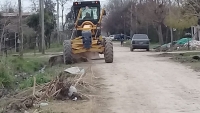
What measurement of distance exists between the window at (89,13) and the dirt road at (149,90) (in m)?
7.21

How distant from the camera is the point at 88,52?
26906mm

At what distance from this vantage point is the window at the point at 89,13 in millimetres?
27969

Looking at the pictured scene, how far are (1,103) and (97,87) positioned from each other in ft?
12.3

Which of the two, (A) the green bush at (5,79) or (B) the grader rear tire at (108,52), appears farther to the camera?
(B) the grader rear tire at (108,52)

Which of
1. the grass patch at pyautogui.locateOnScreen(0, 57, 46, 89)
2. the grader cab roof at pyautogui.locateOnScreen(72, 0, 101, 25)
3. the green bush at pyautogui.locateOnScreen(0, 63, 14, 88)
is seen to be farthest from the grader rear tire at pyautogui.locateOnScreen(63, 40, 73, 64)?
the green bush at pyautogui.locateOnScreen(0, 63, 14, 88)

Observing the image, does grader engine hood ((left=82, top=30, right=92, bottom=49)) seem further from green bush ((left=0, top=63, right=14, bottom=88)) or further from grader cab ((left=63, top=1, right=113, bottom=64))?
green bush ((left=0, top=63, right=14, bottom=88))

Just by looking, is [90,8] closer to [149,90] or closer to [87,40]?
[87,40]

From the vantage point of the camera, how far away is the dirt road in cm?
1188

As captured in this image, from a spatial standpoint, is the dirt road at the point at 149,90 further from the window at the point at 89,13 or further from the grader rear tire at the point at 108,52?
the window at the point at 89,13

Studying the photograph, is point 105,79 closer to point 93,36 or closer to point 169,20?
point 93,36

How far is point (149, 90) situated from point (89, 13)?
14028mm

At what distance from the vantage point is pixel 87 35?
82.7 ft

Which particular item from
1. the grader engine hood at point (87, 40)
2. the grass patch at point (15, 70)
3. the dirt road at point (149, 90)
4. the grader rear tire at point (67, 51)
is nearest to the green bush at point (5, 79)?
the grass patch at point (15, 70)

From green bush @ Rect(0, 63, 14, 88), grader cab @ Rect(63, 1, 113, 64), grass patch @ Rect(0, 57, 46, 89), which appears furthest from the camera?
grader cab @ Rect(63, 1, 113, 64)
